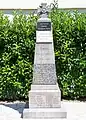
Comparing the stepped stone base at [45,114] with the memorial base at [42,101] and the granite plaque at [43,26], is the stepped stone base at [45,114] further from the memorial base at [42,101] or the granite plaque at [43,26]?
the granite plaque at [43,26]

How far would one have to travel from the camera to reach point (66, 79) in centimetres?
1007

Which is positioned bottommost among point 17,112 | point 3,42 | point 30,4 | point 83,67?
point 17,112

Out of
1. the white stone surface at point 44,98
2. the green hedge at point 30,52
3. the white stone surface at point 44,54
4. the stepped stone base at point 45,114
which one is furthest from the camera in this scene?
the green hedge at point 30,52

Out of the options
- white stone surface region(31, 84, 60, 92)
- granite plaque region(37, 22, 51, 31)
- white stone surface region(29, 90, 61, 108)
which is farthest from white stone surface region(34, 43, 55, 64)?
white stone surface region(29, 90, 61, 108)

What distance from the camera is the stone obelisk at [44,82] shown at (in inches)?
306

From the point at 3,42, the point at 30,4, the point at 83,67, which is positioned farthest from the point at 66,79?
the point at 30,4

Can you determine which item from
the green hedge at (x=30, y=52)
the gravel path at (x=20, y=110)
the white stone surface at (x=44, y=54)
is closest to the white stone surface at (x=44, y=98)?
the gravel path at (x=20, y=110)

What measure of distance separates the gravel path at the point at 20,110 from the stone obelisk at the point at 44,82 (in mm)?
381

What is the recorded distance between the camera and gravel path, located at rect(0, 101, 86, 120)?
8.02 meters

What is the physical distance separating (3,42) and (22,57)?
69cm

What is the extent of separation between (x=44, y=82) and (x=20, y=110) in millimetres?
1117

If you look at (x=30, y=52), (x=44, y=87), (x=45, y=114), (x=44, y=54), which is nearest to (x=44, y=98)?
(x=44, y=87)

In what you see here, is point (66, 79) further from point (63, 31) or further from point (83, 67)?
point (63, 31)

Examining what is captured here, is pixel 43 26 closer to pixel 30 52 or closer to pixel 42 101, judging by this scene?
pixel 42 101
